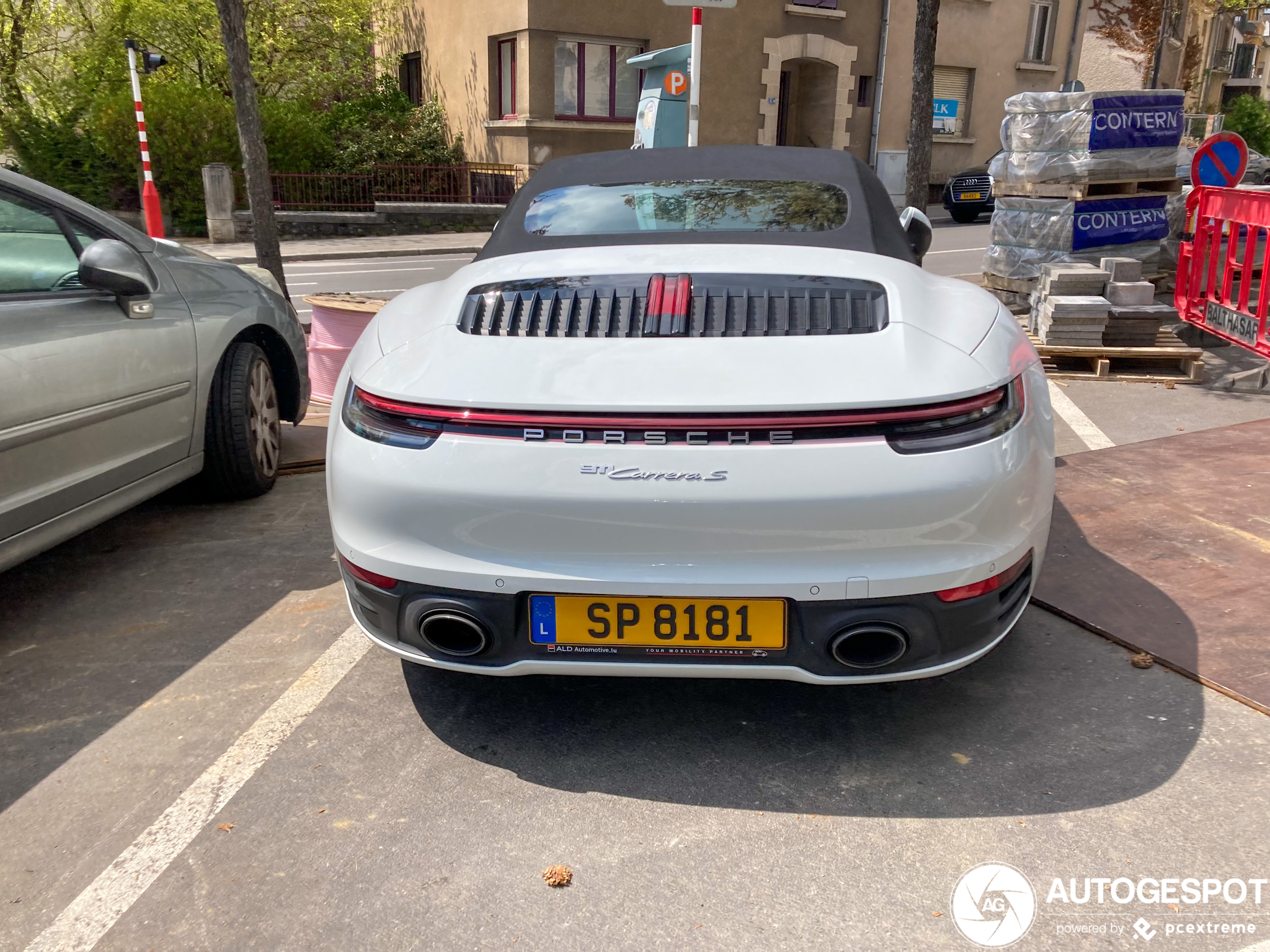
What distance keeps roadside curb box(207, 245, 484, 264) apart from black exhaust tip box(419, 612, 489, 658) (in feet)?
45.9

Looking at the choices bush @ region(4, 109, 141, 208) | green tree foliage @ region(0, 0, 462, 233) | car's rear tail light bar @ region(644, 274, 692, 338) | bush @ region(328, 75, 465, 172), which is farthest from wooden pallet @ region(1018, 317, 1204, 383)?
bush @ region(4, 109, 141, 208)

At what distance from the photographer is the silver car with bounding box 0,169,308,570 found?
3.36m

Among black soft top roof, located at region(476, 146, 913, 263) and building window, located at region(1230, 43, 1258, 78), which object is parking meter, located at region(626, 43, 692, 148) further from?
building window, located at region(1230, 43, 1258, 78)

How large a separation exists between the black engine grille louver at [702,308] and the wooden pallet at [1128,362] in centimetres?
499

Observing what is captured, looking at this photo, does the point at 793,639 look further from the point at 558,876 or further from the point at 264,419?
the point at 264,419

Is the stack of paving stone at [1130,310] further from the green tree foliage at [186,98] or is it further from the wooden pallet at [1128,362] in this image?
the green tree foliage at [186,98]

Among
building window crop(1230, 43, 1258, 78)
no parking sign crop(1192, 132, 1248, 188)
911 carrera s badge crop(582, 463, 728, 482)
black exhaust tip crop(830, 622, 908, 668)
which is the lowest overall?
black exhaust tip crop(830, 622, 908, 668)

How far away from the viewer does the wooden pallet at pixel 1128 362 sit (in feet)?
23.4

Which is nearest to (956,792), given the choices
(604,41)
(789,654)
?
(789,654)

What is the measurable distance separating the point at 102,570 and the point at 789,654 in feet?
9.27

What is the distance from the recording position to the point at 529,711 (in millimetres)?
3004

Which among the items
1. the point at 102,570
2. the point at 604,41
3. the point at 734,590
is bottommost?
the point at 102,570

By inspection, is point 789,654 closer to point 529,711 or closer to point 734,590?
point 734,590

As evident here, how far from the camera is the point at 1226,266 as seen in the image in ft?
24.6
